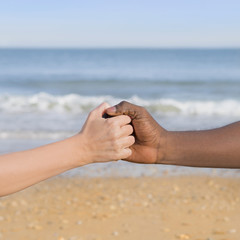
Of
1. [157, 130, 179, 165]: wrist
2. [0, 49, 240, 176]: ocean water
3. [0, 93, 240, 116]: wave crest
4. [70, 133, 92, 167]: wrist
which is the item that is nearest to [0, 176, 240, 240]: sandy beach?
[0, 49, 240, 176]: ocean water

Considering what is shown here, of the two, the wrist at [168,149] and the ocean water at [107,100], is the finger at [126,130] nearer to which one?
the wrist at [168,149]

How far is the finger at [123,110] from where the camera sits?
274 centimetres

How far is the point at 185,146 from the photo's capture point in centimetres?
300

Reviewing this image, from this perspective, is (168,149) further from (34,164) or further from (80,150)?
(34,164)

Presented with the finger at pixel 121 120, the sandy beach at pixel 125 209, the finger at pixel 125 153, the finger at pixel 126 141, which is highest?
the finger at pixel 121 120

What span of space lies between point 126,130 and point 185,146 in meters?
0.48

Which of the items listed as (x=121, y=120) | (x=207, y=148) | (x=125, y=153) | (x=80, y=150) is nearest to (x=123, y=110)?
(x=121, y=120)

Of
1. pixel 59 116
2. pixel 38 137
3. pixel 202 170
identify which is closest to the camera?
pixel 202 170

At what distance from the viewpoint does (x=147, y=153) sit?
118 inches

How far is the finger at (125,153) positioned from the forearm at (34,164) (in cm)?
28

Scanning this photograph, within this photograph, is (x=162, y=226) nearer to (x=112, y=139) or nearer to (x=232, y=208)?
(x=232, y=208)

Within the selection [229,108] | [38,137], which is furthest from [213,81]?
[38,137]

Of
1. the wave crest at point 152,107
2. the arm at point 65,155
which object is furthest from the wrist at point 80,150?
the wave crest at point 152,107

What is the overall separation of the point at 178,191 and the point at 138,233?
170 centimetres
